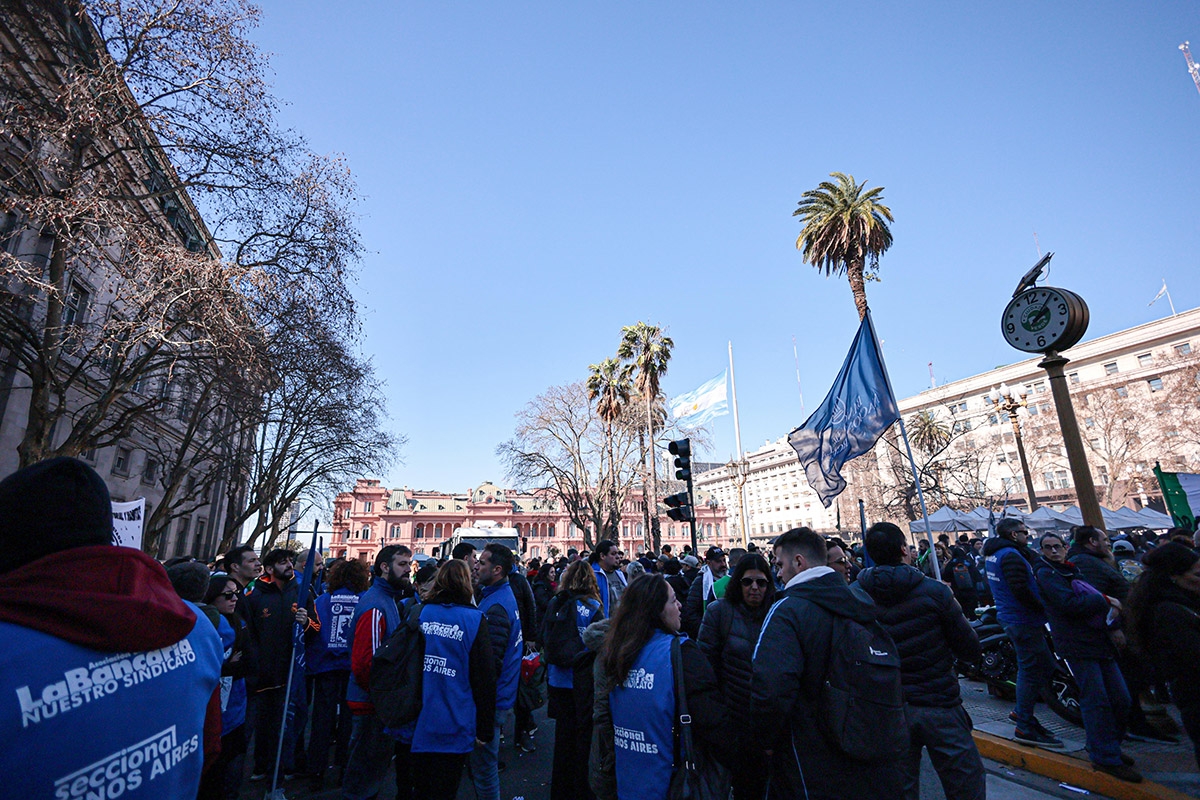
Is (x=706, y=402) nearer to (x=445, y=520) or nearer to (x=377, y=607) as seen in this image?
(x=377, y=607)

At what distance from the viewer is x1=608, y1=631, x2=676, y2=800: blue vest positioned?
2.84 meters

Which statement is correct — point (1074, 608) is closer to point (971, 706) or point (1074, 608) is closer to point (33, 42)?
point (971, 706)

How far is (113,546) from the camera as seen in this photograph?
1.58m

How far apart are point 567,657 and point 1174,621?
4090 millimetres

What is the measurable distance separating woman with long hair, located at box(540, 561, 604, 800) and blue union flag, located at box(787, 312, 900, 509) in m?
3.93

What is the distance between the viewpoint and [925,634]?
3.66m

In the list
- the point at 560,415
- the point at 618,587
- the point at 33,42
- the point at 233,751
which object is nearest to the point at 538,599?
the point at 618,587

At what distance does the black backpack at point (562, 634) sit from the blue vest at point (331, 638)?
7.15ft

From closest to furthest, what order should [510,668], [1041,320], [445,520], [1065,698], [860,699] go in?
[860,699], [510,668], [1065,698], [1041,320], [445,520]

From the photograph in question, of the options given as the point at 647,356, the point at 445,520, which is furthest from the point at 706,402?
the point at 445,520

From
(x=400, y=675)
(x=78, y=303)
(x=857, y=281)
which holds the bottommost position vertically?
(x=400, y=675)

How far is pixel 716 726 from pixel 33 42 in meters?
16.6

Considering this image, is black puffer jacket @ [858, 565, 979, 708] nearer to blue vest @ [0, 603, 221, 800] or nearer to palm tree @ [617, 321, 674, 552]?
blue vest @ [0, 603, 221, 800]

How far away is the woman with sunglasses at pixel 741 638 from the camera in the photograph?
346 cm
